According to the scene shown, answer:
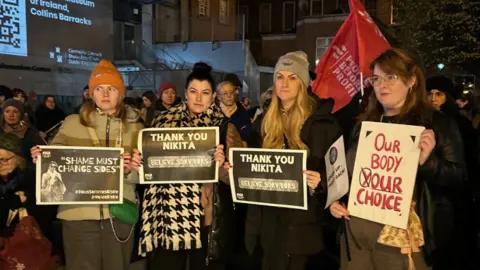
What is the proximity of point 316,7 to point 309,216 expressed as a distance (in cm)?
2958

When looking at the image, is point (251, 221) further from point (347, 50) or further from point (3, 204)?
point (347, 50)

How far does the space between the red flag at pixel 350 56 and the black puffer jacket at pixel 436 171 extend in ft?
10.6

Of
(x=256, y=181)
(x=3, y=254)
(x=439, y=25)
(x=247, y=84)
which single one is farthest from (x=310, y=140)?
(x=247, y=84)

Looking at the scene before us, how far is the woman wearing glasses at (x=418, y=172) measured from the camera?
8.92 ft

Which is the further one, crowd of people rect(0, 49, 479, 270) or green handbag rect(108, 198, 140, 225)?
green handbag rect(108, 198, 140, 225)

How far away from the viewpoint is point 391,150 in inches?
109

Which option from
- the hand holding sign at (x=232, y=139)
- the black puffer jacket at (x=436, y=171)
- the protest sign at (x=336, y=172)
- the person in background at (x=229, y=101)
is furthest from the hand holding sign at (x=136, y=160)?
the person in background at (x=229, y=101)

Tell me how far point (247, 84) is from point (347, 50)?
1653cm

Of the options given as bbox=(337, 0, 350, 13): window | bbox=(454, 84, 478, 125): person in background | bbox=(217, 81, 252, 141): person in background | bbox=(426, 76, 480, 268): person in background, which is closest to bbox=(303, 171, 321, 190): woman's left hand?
bbox=(426, 76, 480, 268): person in background

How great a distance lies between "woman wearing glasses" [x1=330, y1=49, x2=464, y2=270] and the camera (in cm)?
272

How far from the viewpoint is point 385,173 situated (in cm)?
278

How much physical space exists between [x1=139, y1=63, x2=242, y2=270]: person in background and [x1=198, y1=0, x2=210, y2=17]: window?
24.7 m

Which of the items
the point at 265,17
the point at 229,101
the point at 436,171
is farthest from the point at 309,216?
the point at 265,17

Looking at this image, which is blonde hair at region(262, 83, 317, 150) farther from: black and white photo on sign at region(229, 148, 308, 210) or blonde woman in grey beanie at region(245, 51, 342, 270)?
black and white photo on sign at region(229, 148, 308, 210)
